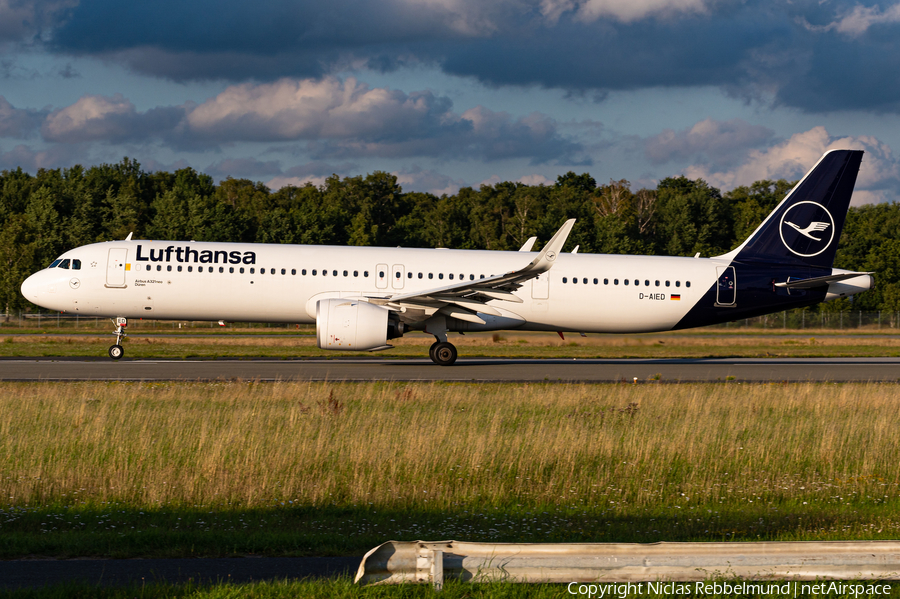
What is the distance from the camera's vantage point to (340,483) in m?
9.42

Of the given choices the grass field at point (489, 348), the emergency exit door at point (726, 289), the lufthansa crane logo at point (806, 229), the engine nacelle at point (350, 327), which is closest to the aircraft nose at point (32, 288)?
the grass field at point (489, 348)

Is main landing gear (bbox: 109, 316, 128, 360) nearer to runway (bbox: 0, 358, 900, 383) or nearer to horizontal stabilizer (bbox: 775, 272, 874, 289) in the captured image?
runway (bbox: 0, 358, 900, 383)

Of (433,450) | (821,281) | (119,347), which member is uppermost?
(821,281)

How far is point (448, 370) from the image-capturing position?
23844 mm

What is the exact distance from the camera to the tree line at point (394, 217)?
70.4 m

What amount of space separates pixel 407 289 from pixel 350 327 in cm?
294

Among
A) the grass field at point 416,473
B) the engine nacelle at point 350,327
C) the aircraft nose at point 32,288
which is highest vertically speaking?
the aircraft nose at point 32,288

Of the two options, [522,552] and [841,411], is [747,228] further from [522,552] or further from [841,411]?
[522,552]

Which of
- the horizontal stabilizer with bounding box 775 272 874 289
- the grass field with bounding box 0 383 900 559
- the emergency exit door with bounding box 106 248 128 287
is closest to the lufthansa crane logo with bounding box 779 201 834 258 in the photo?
the horizontal stabilizer with bounding box 775 272 874 289

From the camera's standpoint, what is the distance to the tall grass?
9109 millimetres

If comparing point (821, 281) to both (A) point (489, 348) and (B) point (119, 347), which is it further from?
(B) point (119, 347)

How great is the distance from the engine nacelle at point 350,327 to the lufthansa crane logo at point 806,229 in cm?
1422

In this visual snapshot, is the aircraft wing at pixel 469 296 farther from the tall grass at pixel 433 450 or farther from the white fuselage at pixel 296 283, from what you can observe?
the tall grass at pixel 433 450

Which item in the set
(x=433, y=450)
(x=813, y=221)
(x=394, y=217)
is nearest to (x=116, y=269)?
(x=433, y=450)
